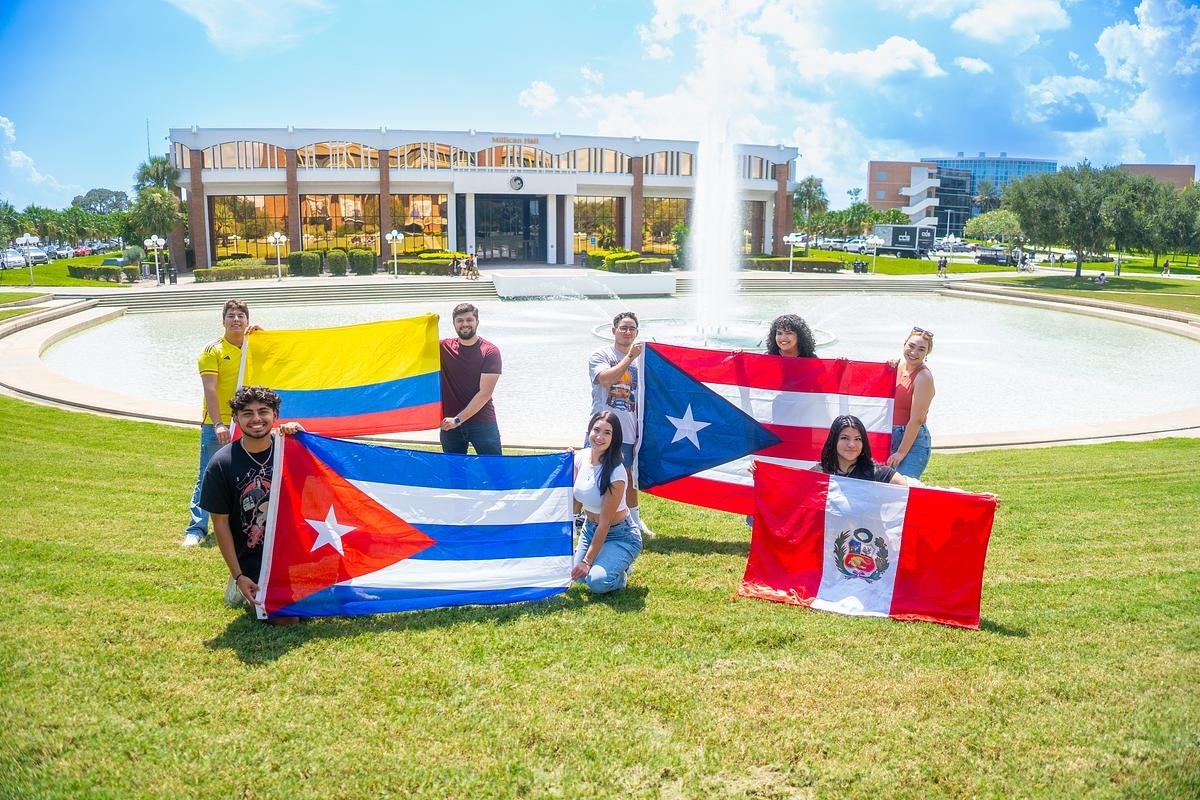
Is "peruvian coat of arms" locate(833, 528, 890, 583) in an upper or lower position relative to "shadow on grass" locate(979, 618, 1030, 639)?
upper

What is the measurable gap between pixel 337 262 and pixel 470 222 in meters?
11.1

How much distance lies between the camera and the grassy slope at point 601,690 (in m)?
4.02

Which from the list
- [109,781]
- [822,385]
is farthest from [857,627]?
[109,781]

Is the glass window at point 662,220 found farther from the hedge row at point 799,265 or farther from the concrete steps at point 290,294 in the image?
the concrete steps at point 290,294

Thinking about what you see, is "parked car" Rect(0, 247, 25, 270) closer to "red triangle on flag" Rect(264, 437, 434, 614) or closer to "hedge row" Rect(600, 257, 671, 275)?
"hedge row" Rect(600, 257, 671, 275)

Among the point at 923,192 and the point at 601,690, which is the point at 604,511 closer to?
the point at 601,690

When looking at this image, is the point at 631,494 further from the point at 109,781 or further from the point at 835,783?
the point at 109,781

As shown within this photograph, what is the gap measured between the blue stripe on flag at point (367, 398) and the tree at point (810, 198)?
104805mm

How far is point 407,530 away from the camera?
6109 millimetres

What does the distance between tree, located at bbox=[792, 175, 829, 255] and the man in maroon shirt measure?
105 meters

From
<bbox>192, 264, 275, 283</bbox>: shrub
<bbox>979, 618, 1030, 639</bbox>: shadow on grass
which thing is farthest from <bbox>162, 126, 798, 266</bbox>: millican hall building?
<bbox>979, 618, 1030, 639</bbox>: shadow on grass

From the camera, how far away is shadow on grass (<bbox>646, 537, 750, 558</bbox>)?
746 centimetres

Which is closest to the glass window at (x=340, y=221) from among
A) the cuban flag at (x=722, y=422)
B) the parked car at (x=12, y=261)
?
the parked car at (x=12, y=261)

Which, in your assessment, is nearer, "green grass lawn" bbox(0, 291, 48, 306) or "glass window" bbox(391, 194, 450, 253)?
"green grass lawn" bbox(0, 291, 48, 306)
